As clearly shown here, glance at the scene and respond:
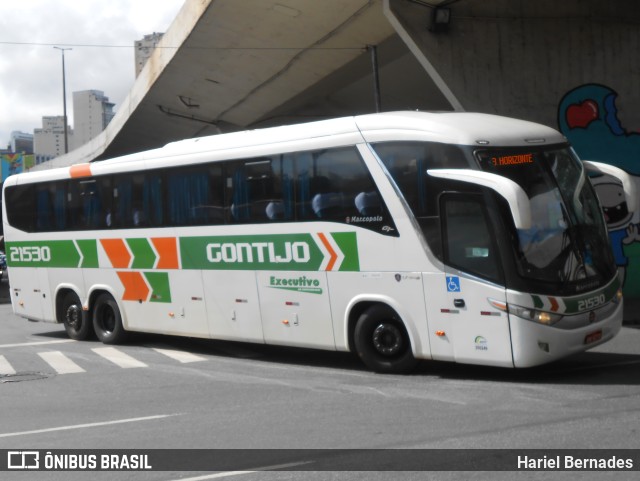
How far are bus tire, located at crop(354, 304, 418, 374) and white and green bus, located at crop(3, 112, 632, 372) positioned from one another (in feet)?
0.06

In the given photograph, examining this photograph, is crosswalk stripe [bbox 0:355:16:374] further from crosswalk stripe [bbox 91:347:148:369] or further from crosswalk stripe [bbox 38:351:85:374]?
crosswalk stripe [bbox 91:347:148:369]

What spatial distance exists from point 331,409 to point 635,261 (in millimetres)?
12743

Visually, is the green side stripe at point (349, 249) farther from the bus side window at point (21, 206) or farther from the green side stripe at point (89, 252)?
the bus side window at point (21, 206)

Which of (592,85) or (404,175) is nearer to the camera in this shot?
(404,175)

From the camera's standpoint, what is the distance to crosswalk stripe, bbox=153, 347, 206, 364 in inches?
611

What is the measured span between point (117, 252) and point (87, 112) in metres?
176

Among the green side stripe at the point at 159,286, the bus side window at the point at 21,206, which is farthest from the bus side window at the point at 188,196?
the bus side window at the point at 21,206

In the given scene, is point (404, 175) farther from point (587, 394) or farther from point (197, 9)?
point (197, 9)

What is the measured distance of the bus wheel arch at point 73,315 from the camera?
18438 millimetres

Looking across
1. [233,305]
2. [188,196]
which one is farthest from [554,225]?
[188,196]

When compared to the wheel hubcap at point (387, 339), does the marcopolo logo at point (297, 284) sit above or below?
above

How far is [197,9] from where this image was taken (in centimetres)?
2409

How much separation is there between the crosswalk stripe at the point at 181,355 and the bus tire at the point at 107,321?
906 millimetres

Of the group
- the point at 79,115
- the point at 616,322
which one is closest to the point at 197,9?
the point at 616,322
